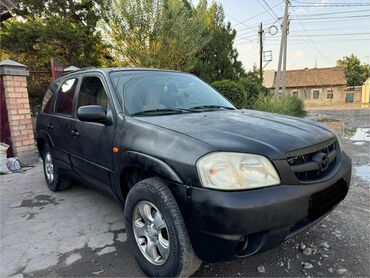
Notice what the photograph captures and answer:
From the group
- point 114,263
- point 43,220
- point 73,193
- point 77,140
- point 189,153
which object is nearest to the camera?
point 189,153

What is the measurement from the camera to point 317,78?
144 feet

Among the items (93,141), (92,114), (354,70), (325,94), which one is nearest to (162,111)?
(92,114)

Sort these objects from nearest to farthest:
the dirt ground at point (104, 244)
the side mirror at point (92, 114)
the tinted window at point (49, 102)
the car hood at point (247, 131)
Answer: the car hood at point (247, 131), the dirt ground at point (104, 244), the side mirror at point (92, 114), the tinted window at point (49, 102)

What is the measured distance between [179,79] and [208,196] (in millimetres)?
2009

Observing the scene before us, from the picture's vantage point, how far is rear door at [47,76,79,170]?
3572 millimetres

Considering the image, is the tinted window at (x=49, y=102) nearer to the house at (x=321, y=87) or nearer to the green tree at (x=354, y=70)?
the house at (x=321, y=87)

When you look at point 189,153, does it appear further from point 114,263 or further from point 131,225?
point 114,263

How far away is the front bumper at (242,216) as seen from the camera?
175 cm

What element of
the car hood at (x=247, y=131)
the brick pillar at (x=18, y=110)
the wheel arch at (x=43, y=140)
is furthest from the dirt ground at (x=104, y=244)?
the brick pillar at (x=18, y=110)

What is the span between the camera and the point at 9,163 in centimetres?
589

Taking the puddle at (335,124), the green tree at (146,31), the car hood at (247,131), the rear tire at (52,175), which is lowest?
the puddle at (335,124)

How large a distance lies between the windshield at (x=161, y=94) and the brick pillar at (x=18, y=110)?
13.7 feet

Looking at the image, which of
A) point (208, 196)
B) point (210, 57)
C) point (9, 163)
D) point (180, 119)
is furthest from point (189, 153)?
point (210, 57)

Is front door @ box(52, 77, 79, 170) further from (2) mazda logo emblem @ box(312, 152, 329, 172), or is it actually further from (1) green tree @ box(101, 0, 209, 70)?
(1) green tree @ box(101, 0, 209, 70)
